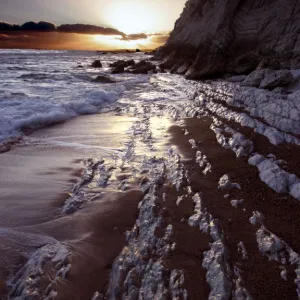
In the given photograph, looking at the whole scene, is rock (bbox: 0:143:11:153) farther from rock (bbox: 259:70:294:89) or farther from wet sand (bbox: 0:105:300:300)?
rock (bbox: 259:70:294:89)

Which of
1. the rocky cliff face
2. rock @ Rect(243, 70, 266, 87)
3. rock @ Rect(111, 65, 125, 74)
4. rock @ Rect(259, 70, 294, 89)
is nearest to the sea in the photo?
rock @ Rect(259, 70, 294, 89)

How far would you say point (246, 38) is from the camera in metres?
17.1

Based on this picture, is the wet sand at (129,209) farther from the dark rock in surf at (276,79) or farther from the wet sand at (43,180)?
the dark rock in surf at (276,79)

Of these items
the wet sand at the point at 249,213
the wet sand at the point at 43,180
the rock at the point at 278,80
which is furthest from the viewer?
the rock at the point at 278,80

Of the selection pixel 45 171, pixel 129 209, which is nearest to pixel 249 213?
pixel 129 209

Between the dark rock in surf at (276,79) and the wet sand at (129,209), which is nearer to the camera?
the wet sand at (129,209)

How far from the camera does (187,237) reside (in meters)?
2.46

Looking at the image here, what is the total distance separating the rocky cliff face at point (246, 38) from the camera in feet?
46.3

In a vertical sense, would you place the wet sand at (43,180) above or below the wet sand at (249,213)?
below

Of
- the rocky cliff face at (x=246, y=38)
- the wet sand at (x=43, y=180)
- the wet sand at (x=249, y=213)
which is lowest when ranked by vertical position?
the wet sand at (x=43, y=180)

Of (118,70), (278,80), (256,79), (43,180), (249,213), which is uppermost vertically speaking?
(278,80)

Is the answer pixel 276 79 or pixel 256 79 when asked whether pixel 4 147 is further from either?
pixel 256 79

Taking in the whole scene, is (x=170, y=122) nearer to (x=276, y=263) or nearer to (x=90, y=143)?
(x=90, y=143)

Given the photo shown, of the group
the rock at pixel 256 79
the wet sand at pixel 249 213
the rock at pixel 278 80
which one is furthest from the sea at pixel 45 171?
the rock at pixel 256 79
